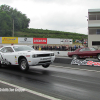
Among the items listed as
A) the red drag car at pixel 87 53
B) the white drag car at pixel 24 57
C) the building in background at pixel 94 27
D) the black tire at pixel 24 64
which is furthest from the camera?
the building in background at pixel 94 27

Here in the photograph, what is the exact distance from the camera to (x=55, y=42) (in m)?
46.8

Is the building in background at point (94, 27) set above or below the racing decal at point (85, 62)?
above

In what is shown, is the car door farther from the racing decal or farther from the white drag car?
the racing decal

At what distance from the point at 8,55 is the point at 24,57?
4.77 ft

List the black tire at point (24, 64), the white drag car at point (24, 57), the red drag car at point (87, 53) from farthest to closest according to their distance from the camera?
1. the red drag car at point (87, 53)
2. the black tire at point (24, 64)
3. the white drag car at point (24, 57)

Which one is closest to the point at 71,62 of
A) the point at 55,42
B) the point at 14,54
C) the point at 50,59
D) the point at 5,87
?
the point at 50,59

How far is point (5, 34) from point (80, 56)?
6941 cm

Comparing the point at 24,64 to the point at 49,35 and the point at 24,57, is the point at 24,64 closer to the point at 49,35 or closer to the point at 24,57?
the point at 24,57

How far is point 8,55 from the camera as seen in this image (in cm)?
1043

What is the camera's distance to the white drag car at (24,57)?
9133 mm

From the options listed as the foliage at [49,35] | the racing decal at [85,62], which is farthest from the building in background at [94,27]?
the foliage at [49,35]

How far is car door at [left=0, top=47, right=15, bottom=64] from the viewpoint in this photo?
10.2 meters

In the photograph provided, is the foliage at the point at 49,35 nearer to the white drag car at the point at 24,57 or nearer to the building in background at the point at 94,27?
the building in background at the point at 94,27

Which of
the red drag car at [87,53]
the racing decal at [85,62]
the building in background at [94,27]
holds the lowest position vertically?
the racing decal at [85,62]
